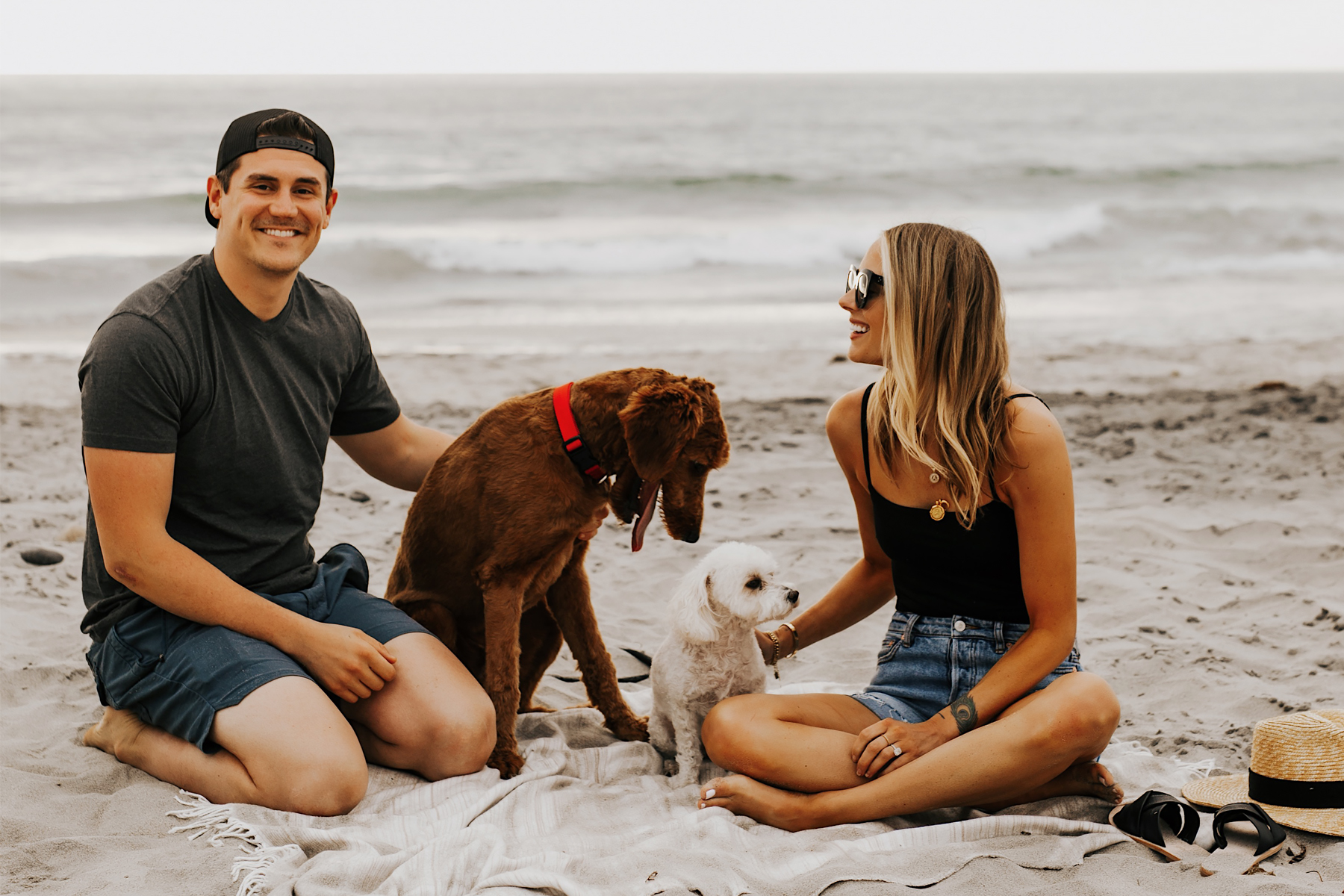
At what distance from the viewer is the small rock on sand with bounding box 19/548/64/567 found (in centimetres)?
489

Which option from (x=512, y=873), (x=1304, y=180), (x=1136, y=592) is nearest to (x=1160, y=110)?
(x=1304, y=180)

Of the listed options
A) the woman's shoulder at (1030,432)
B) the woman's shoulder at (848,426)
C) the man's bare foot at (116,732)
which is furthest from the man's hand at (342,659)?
the woman's shoulder at (1030,432)

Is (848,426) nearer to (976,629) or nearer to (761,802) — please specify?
(976,629)

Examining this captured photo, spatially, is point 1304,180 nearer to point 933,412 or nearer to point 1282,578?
point 1282,578

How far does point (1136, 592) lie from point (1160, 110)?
1890 inches

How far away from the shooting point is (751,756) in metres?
2.97

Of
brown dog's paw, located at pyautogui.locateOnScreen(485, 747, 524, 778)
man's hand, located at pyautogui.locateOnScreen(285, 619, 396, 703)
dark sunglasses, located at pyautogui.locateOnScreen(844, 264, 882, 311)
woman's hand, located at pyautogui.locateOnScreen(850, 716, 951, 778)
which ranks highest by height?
dark sunglasses, located at pyautogui.locateOnScreen(844, 264, 882, 311)

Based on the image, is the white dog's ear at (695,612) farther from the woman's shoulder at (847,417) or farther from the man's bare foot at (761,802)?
the woman's shoulder at (847,417)

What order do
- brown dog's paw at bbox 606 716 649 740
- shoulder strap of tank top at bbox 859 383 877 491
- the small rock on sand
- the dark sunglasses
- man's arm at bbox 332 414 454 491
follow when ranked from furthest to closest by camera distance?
the small rock on sand → man's arm at bbox 332 414 454 491 → brown dog's paw at bbox 606 716 649 740 → shoulder strap of tank top at bbox 859 383 877 491 → the dark sunglasses

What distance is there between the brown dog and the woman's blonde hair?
0.61 m

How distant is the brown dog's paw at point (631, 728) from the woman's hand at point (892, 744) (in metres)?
0.98

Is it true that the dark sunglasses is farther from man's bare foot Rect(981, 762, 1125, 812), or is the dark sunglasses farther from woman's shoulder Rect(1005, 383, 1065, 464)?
man's bare foot Rect(981, 762, 1125, 812)

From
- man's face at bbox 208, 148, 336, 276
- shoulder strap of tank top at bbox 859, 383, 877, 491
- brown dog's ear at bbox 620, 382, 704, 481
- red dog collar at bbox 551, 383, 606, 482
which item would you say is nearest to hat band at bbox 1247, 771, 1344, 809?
shoulder strap of tank top at bbox 859, 383, 877, 491

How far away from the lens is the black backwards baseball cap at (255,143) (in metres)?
3.07
